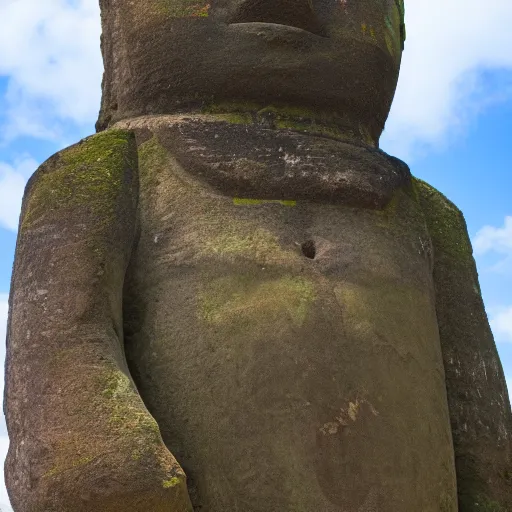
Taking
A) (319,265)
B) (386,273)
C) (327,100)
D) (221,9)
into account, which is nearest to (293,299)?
(319,265)

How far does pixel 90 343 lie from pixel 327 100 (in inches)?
49.4

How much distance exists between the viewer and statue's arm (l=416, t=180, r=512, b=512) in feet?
11.2

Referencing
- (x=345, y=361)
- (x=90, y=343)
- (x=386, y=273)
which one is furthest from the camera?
(x=386, y=273)

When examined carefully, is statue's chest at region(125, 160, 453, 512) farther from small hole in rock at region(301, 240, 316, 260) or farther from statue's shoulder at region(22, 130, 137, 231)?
statue's shoulder at region(22, 130, 137, 231)

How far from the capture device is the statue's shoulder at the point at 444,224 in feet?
12.3

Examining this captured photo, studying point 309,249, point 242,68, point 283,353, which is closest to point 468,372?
point 309,249

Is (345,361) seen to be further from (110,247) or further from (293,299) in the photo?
(110,247)

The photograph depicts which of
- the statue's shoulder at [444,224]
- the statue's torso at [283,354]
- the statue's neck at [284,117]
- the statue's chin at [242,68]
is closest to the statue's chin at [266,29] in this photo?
the statue's chin at [242,68]

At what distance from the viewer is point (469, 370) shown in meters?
3.57

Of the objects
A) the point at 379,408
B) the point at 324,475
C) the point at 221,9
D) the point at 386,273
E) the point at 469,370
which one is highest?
the point at 221,9

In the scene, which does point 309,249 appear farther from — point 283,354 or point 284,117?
point 284,117

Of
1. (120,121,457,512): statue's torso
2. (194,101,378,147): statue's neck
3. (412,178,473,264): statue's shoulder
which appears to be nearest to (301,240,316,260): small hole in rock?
(120,121,457,512): statue's torso

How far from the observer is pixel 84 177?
121 inches

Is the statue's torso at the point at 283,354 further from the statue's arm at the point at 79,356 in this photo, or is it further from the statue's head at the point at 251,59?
the statue's head at the point at 251,59
